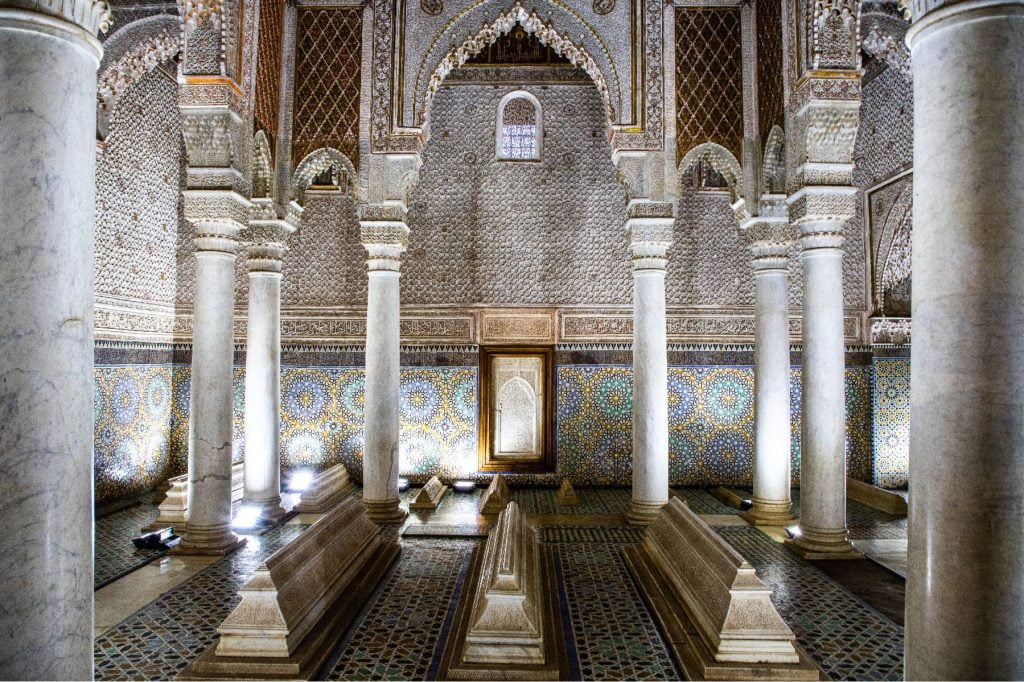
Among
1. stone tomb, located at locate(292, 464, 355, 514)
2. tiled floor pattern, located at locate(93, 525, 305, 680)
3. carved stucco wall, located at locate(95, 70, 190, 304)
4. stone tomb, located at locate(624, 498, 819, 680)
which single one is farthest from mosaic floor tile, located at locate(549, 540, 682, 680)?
carved stucco wall, located at locate(95, 70, 190, 304)

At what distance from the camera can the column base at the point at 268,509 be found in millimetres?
6281

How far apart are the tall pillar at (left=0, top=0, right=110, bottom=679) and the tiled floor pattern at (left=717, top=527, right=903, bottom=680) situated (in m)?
3.39

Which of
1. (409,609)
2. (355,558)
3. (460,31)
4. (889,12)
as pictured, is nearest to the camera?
(409,609)

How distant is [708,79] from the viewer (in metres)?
6.30

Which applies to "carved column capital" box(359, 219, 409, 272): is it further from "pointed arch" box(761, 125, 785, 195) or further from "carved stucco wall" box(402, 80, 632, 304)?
"pointed arch" box(761, 125, 785, 195)

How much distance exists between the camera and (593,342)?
28.0ft

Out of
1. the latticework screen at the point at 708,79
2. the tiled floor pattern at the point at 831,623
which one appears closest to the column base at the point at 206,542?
the tiled floor pattern at the point at 831,623

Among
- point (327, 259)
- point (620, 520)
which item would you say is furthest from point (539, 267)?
point (620, 520)

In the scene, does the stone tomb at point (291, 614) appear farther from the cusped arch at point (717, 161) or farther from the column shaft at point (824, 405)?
the cusped arch at point (717, 161)

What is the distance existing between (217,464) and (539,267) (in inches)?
190

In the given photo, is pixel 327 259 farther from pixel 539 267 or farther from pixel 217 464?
pixel 217 464

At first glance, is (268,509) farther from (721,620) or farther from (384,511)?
(721,620)

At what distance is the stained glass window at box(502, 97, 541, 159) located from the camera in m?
8.72

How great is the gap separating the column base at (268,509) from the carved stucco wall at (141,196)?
2951 millimetres
